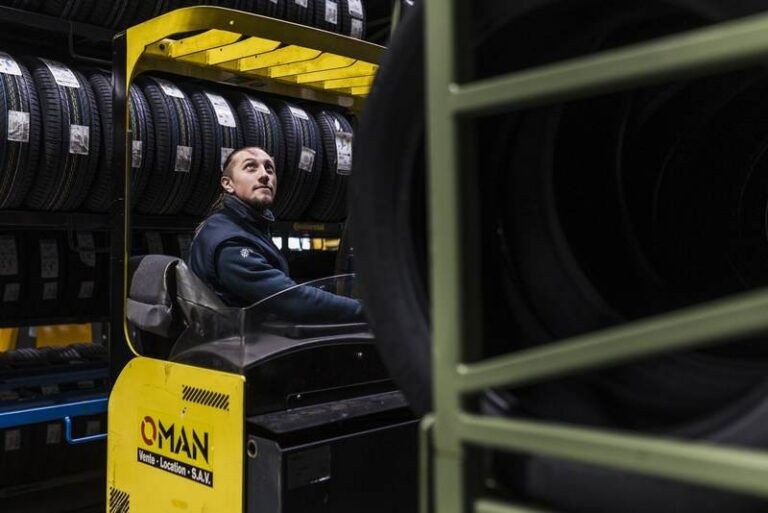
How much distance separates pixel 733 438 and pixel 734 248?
1.10 metres

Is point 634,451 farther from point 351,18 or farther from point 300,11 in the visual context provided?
point 351,18

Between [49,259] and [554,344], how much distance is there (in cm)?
364

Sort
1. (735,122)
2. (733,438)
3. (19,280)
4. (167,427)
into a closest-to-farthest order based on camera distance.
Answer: (733,438)
(735,122)
(167,427)
(19,280)

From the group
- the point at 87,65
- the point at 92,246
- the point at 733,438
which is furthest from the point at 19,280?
the point at 733,438


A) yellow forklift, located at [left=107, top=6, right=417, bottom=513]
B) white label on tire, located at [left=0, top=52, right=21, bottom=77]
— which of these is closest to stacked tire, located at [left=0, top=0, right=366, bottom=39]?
white label on tire, located at [left=0, top=52, right=21, bottom=77]

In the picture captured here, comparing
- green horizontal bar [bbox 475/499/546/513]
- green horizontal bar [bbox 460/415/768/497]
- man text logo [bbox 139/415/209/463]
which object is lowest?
man text logo [bbox 139/415/209/463]

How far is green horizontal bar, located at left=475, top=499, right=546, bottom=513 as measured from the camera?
98cm

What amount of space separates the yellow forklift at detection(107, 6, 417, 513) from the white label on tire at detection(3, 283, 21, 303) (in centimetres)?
132

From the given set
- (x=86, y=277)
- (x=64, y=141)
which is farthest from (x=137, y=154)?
(x=86, y=277)

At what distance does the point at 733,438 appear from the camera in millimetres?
886

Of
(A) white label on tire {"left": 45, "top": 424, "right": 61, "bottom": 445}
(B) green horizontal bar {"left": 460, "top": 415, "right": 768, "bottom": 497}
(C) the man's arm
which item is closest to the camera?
(B) green horizontal bar {"left": 460, "top": 415, "right": 768, "bottom": 497}

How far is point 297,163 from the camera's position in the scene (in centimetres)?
456

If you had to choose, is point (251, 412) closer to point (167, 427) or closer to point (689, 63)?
point (167, 427)

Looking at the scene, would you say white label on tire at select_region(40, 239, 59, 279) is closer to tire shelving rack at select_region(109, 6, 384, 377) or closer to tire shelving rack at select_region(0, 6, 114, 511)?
tire shelving rack at select_region(0, 6, 114, 511)
